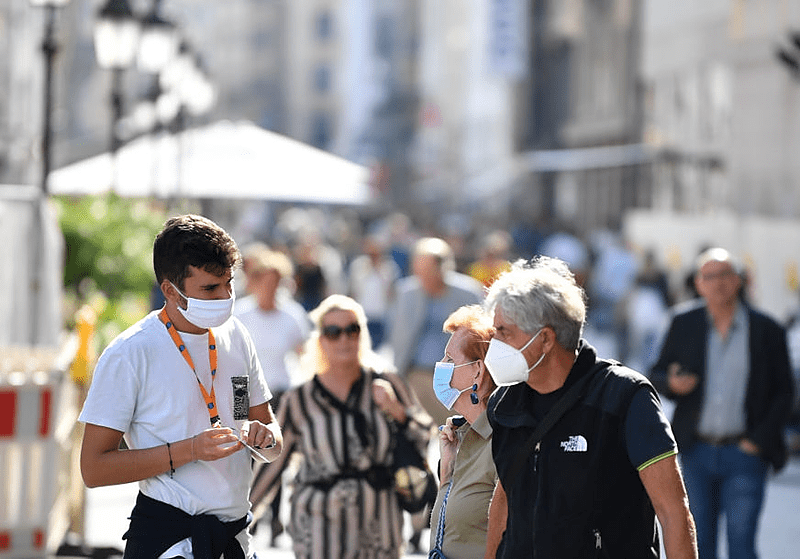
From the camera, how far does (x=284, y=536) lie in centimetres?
1042

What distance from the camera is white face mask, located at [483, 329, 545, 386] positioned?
14.8ft

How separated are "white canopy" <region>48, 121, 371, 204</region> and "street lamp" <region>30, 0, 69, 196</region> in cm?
550

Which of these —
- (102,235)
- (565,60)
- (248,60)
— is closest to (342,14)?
(248,60)

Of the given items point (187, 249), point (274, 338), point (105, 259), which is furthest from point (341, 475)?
point (105, 259)

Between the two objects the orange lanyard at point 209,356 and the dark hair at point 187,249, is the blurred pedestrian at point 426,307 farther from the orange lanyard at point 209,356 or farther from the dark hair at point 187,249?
the dark hair at point 187,249

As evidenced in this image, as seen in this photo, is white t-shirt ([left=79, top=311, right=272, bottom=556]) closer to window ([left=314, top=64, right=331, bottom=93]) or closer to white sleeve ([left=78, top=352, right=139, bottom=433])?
white sleeve ([left=78, top=352, right=139, bottom=433])

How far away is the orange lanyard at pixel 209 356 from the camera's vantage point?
4.77 m

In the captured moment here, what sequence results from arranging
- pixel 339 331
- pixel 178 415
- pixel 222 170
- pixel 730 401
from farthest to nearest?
1. pixel 222 170
2. pixel 730 401
3. pixel 339 331
4. pixel 178 415

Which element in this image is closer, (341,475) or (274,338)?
(341,475)

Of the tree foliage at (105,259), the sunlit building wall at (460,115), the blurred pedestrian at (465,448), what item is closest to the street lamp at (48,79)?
the tree foliage at (105,259)

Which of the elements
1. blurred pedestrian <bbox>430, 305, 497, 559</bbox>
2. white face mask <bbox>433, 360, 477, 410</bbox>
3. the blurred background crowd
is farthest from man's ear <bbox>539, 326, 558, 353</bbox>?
the blurred background crowd

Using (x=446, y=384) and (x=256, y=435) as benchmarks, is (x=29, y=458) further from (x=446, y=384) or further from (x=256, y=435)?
(x=256, y=435)

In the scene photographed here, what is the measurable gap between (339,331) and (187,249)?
2.37 meters

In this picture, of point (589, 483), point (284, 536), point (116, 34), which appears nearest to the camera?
point (589, 483)
